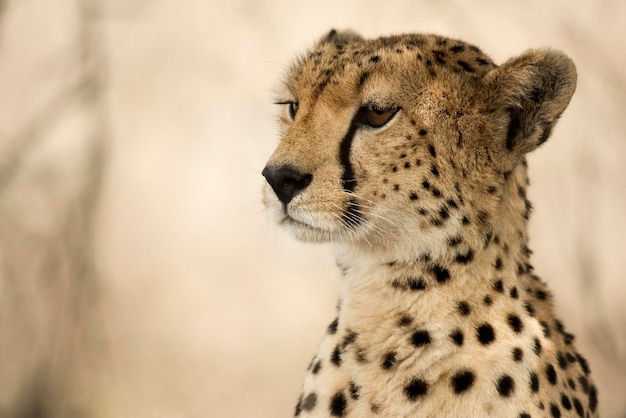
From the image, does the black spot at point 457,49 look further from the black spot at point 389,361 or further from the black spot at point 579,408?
the black spot at point 579,408

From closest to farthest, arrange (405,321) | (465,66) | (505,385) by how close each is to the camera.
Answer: (505,385) < (405,321) < (465,66)

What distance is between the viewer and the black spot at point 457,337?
5.89 ft

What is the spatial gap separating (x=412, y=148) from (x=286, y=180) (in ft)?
0.88

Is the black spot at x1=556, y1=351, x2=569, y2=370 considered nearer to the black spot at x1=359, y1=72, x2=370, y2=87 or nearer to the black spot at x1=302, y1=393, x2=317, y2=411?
the black spot at x1=302, y1=393, x2=317, y2=411

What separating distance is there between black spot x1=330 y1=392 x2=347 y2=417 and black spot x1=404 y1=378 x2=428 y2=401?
14 centimetres

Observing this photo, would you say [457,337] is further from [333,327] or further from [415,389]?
[333,327]

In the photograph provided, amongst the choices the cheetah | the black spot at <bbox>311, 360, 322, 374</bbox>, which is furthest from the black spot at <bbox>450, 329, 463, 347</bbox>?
the black spot at <bbox>311, 360, 322, 374</bbox>

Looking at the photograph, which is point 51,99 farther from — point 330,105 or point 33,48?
point 330,105

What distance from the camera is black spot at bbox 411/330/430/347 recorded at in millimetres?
1813

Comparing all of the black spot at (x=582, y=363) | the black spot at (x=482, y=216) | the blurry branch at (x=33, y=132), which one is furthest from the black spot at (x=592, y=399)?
the blurry branch at (x=33, y=132)

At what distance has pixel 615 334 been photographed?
13.3ft

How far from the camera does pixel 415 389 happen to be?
1.79 m

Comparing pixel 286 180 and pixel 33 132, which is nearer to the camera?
pixel 286 180

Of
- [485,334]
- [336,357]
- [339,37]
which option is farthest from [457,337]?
[339,37]
